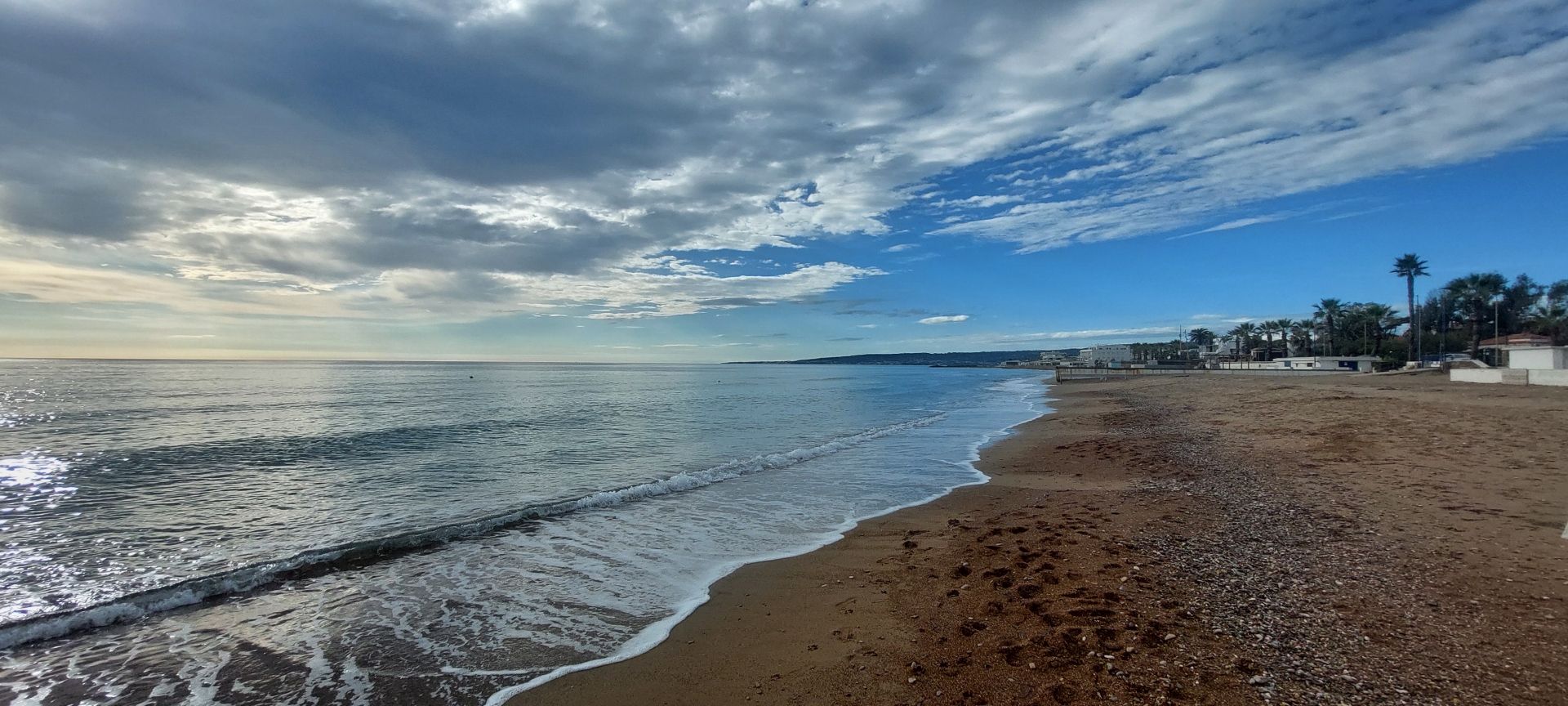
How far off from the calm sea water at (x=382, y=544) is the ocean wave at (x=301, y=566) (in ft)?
0.10

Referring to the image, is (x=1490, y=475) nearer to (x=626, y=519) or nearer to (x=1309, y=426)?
(x=1309, y=426)

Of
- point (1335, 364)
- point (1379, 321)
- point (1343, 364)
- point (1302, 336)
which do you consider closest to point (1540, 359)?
point (1343, 364)

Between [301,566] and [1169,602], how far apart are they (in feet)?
30.5

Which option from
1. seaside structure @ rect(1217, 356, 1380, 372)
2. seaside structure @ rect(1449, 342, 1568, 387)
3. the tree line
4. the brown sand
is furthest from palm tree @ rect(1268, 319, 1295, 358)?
the brown sand

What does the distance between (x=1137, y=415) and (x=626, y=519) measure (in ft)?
74.6

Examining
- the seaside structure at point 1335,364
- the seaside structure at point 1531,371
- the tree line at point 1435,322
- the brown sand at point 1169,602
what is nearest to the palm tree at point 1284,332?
the tree line at point 1435,322

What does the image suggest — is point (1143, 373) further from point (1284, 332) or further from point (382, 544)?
point (382, 544)

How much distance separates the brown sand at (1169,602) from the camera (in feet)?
13.1

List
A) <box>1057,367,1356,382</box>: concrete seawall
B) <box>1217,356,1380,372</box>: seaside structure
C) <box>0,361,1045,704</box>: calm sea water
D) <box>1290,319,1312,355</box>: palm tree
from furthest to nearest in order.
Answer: <box>1290,319,1312,355</box>: palm tree → <box>1217,356,1380,372</box>: seaside structure → <box>1057,367,1356,382</box>: concrete seawall → <box>0,361,1045,704</box>: calm sea water

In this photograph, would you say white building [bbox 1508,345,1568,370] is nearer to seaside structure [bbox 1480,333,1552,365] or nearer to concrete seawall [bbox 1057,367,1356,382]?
seaside structure [bbox 1480,333,1552,365]

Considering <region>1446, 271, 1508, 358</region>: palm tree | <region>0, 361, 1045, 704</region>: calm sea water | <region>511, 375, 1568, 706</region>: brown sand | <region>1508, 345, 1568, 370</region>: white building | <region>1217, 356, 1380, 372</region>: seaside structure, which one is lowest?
<region>0, 361, 1045, 704</region>: calm sea water

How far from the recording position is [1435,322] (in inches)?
3145

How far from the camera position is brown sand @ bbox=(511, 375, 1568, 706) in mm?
3979

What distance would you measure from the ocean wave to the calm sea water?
0.03 m
